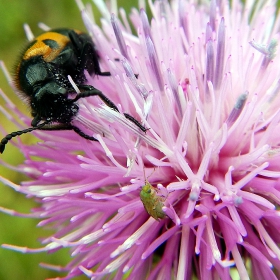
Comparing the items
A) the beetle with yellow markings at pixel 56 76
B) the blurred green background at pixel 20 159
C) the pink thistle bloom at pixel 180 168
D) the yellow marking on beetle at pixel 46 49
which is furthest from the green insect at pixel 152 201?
the blurred green background at pixel 20 159

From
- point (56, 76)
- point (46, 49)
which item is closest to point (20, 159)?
point (46, 49)

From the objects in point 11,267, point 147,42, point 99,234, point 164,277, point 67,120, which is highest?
point 147,42

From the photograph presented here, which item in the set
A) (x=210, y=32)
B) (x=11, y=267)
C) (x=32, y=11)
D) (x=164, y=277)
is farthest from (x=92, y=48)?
(x=32, y=11)

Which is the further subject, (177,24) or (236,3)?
(236,3)

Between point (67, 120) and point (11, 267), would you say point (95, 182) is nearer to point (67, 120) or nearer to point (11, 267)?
point (67, 120)

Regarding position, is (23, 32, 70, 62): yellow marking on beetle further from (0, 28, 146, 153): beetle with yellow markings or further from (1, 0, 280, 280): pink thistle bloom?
(1, 0, 280, 280): pink thistle bloom

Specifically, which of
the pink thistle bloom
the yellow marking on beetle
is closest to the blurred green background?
the yellow marking on beetle

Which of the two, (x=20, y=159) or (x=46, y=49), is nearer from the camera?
(x=46, y=49)

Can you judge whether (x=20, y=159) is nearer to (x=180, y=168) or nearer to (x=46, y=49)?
(x=46, y=49)
